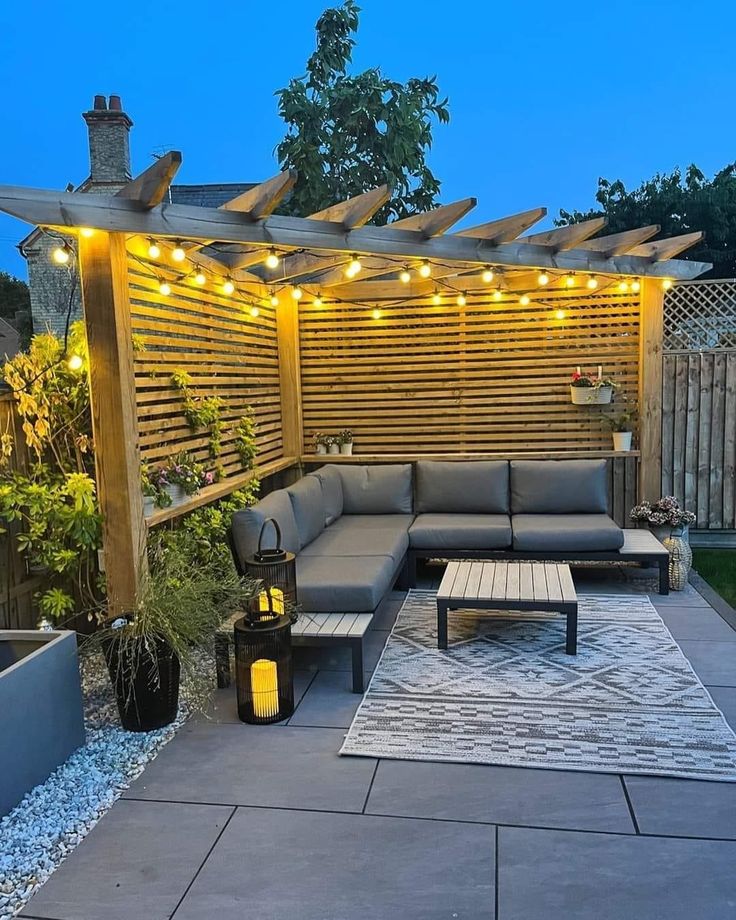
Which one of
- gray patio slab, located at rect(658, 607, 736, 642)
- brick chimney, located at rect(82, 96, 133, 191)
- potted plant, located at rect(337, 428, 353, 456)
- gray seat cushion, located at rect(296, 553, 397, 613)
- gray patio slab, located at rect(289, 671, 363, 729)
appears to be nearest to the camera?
gray patio slab, located at rect(289, 671, 363, 729)

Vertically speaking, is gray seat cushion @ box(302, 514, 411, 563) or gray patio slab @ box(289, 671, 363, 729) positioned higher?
gray seat cushion @ box(302, 514, 411, 563)

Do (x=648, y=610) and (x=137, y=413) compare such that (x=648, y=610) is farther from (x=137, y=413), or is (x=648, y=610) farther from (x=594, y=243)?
(x=137, y=413)

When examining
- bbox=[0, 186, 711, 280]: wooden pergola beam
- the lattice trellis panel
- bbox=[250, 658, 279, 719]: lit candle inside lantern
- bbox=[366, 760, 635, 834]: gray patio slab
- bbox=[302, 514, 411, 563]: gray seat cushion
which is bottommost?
bbox=[366, 760, 635, 834]: gray patio slab

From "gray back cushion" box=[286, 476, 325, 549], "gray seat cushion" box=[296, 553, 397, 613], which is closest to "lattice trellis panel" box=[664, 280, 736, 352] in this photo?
"gray back cushion" box=[286, 476, 325, 549]

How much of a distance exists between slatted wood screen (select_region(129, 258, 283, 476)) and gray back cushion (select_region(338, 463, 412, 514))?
2.48ft

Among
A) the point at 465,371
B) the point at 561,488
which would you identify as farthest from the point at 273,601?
the point at 465,371

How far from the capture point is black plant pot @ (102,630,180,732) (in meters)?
3.19

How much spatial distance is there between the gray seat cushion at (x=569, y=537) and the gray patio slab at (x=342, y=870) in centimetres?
296

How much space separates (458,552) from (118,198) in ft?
11.1

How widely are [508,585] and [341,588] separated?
104 centimetres

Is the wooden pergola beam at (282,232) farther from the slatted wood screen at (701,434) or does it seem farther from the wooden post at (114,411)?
the slatted wood screen at (701,434)

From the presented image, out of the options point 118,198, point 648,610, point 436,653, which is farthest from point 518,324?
point 118,198

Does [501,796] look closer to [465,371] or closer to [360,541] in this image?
[360,541]

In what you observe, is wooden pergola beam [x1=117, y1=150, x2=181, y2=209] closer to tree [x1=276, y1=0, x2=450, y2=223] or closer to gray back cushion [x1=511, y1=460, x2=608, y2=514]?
gray back cushion [x1=511, y1=460, x2=608, y2=514]
